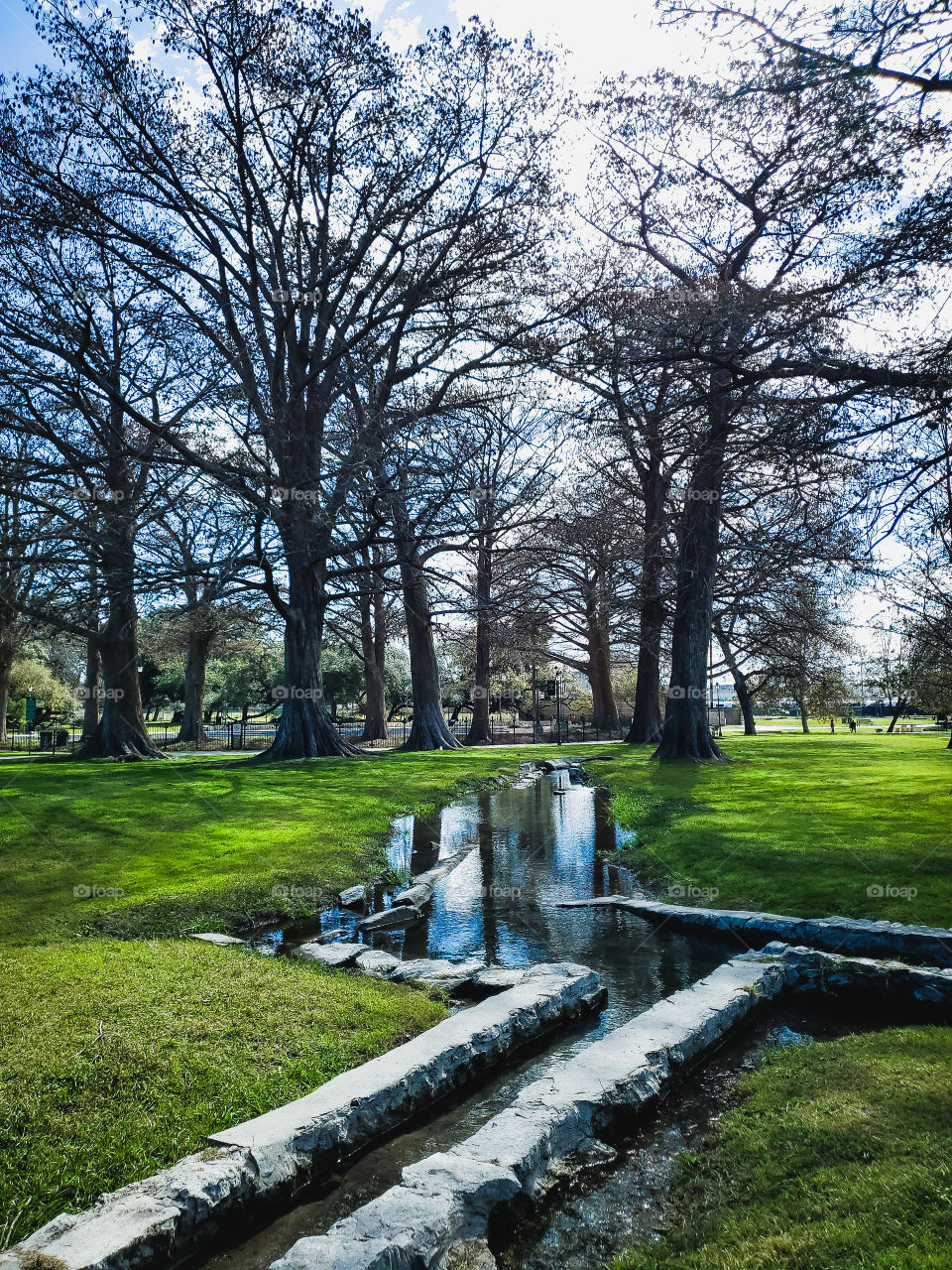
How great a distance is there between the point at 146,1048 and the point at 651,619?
88.5 feet

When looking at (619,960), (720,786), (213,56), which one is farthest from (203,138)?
(619,960)

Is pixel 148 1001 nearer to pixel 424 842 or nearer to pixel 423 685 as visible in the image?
pixel 424 842

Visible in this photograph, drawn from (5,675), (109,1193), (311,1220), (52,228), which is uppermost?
(52,228)

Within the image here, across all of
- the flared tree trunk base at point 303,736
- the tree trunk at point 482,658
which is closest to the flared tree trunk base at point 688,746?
the flared tree trunk base at point 303,736

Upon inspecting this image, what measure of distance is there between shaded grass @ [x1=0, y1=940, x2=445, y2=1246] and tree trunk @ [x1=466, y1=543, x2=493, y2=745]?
2815 cm

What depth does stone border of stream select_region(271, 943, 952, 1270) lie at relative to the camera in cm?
316

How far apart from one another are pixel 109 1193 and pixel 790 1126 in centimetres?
323

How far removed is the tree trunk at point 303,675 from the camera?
24125 millimetres

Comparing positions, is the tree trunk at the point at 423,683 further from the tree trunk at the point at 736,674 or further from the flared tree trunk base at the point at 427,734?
the tree trunk at the point at 736,674

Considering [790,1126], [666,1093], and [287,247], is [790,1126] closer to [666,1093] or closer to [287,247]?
[666,1093]

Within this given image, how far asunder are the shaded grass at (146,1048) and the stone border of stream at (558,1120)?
1.19 m

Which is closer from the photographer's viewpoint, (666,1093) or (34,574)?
(666,1093)

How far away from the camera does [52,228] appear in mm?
19547

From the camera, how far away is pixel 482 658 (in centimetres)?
3828
